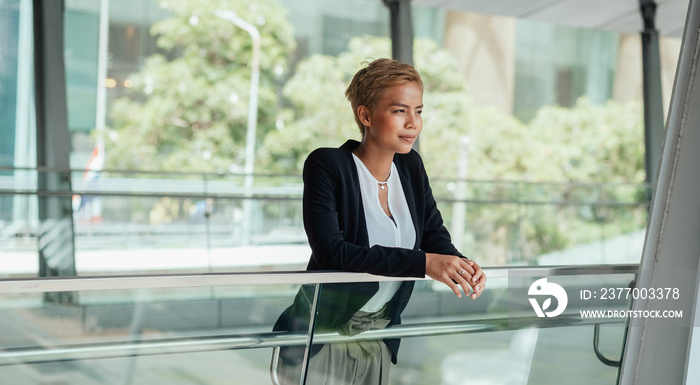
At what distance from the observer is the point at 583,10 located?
7637mm

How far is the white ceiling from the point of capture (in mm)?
7340

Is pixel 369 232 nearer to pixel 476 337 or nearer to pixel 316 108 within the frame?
pixel 476 337

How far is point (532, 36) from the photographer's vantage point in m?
14.8

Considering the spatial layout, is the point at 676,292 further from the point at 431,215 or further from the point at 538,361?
the point at 431,215

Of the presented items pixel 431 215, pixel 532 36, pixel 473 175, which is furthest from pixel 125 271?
pixel 532 36

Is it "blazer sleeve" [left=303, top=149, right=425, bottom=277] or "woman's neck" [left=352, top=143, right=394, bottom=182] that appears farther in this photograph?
"woman's neck" [left=352, top=143, right=394, bottom=182]

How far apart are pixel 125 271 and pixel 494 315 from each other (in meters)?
5.36

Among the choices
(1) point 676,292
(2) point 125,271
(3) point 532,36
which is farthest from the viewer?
(3) point 532,36

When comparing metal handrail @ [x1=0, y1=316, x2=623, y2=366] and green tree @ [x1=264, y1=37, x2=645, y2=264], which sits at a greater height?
green tree @ [x1=264, y1=37, x2=645, y2=264]

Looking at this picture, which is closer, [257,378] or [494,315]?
[257,378]
